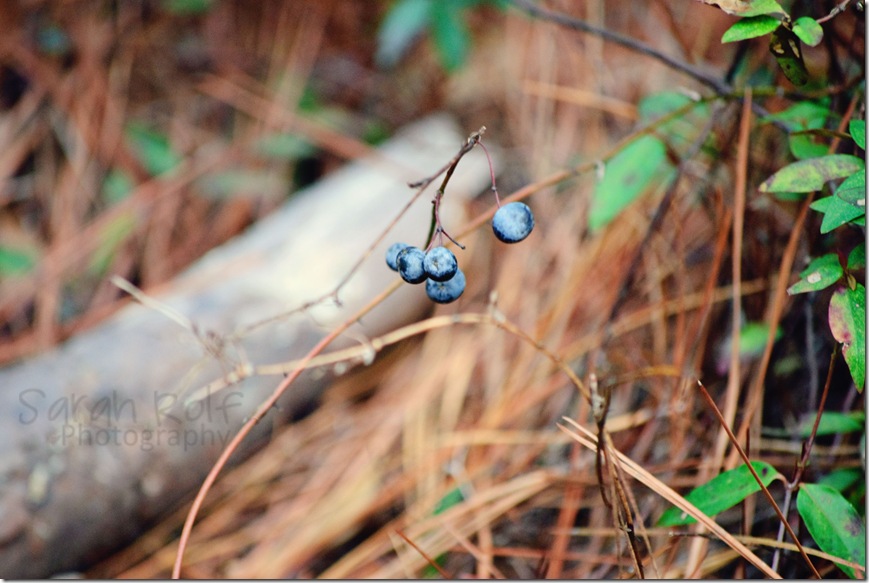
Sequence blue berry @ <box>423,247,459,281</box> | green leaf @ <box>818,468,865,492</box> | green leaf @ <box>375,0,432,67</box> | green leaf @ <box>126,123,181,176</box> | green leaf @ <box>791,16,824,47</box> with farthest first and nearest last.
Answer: green leaf @ <box>126,123,181,176</box>, green leaf @ <box>375,0,432,67</box>, green leaf @ <box>818,468,865,492</box>, green leaf @ <box>791,16,824,47</box>, blue berry @ <box>423,247,459,281</box>

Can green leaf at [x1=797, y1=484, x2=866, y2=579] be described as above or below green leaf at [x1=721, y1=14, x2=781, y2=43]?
below

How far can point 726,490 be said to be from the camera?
0.74m

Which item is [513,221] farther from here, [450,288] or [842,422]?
[842,422]

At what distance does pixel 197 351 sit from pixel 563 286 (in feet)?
2.32

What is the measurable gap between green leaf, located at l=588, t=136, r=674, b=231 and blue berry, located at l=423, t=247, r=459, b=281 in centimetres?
42

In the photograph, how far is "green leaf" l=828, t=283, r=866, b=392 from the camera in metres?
0.64

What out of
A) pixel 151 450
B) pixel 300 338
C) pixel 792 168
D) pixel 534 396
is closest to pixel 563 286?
pixel 534 396

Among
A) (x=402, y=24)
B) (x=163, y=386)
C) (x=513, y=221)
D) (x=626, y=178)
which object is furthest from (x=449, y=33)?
(x=513, y=221)

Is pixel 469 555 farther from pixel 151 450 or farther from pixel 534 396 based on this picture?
pixel 151 450

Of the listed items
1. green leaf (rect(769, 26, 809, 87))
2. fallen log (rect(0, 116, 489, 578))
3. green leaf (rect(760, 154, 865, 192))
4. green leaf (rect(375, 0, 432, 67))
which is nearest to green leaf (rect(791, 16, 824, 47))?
green leaf (rect(769, 26, 809, 87))

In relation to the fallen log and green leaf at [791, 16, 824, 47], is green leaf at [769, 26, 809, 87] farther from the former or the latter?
the fallen log

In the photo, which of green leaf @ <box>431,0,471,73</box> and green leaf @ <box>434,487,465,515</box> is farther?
green leaf @ <box>431,0,471,73</box>

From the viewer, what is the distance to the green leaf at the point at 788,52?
0.71m

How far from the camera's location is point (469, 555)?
39.9 inches
